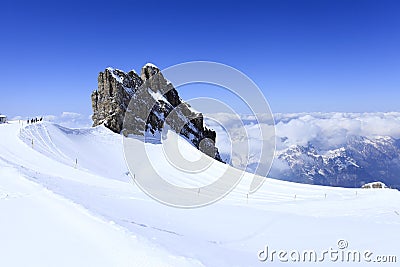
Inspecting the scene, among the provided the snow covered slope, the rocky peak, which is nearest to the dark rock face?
the rocky peak

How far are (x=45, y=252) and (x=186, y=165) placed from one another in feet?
116

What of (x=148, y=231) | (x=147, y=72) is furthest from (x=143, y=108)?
(x=148, y=231)

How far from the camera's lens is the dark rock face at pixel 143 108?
64938mm

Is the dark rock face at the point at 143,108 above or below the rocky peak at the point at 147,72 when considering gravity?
below

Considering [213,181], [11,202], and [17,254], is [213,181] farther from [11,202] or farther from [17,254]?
[17,254]

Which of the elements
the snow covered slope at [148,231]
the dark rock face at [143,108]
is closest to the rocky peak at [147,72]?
the dark rock face at [143,108]

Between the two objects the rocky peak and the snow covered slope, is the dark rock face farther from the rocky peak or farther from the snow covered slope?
the snow covered slope

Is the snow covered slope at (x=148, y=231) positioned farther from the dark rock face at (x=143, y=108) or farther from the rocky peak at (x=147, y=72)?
the rocky peak at (x=147, y=72)

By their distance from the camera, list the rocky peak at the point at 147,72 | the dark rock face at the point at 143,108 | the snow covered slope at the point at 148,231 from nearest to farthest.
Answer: the snow covered slope at the point at 148,231 → the dark rock face at the point at 143,108 → the rocky peak at the point at 147,72

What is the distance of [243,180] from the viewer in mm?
37125

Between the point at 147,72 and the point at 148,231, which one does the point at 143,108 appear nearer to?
the point at 147,72

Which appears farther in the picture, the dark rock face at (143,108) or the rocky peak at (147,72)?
the rocky peak at (147,72)

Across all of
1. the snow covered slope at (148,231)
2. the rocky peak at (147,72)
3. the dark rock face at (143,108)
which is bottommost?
the snow covered slope at (148,231)

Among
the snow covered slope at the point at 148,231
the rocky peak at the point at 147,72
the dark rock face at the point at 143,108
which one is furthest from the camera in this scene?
the rocky peak at the point at 147,72
